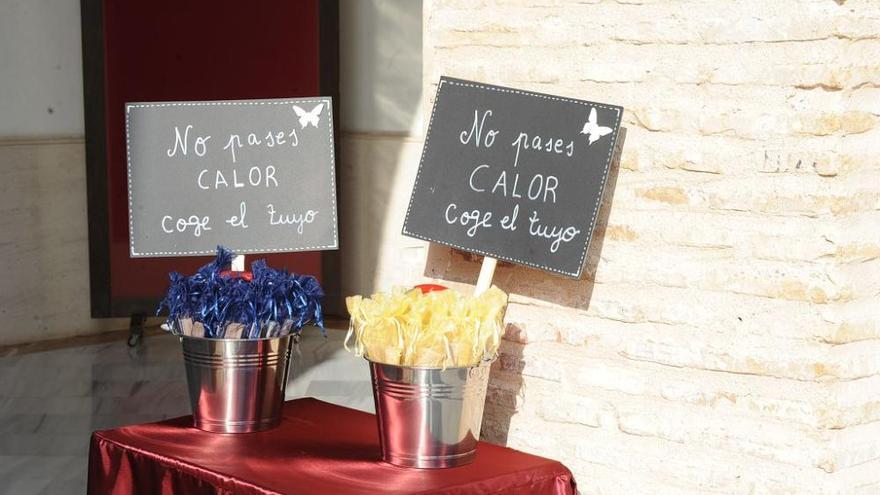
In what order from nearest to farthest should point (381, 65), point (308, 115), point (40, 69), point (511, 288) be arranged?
point (511, 288) < point (308, 115) < point (40, 69) < point (381, 65)

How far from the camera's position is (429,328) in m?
2.08

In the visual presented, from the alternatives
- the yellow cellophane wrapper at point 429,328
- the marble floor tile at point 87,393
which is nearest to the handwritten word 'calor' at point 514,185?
the yellow cellophane wrapper at point 429,328

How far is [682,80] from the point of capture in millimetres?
2211

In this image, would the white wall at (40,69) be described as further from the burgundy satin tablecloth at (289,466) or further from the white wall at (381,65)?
the burgundy satin tablecloth at (289,466)

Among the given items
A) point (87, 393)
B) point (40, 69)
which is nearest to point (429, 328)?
point (87, 393)

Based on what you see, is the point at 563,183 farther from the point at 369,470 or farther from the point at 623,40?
the point at 369,470

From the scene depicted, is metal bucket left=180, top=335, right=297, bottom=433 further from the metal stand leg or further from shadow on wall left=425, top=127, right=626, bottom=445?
the metal stand leg

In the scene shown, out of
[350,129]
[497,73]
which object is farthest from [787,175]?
[350,129]

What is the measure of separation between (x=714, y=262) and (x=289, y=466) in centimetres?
78

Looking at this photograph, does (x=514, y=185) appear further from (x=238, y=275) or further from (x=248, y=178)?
(x=248, y=178)

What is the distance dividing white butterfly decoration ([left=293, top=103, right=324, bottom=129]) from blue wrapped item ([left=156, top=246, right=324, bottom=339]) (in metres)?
0.42

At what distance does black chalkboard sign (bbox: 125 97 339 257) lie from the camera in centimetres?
269

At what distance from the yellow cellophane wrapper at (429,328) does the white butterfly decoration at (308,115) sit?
64 cm

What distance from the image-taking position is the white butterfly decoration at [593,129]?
224 cm
